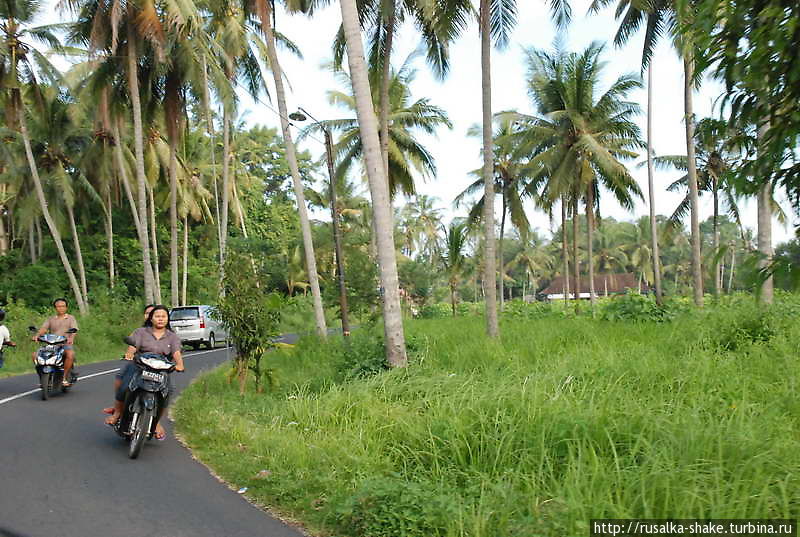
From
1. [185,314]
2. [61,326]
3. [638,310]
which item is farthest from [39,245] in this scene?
[638,310]

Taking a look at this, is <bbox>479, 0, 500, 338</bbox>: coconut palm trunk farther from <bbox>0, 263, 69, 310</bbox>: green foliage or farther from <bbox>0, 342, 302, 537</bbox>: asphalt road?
<bbox>0, 263, 69, 310</bbox>: green foliage

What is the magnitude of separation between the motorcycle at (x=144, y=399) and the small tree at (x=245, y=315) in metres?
2.72

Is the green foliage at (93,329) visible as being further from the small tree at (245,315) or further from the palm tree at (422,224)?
the palm tree at (422,224)

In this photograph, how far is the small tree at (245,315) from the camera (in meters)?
9.55

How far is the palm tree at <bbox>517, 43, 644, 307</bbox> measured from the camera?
24719 mm

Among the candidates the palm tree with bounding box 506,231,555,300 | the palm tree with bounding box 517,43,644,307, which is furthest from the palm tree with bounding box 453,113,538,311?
the palm tree with bounding box 506,231,555,300

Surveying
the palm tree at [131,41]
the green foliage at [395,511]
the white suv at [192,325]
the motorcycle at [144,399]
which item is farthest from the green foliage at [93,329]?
the green foliage at [395,511]

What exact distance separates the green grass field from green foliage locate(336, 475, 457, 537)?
1 centimetres

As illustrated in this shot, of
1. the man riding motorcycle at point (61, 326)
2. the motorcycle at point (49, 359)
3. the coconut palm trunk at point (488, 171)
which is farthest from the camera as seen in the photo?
the coconut palm trunk at point (488, 171)

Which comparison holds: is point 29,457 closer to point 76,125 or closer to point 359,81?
point 359,81

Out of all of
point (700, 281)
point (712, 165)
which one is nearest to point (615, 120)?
point (712, 165)

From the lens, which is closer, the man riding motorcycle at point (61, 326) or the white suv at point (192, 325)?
the man riding motorcycle at point (61, 326)

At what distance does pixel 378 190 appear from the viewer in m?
9.05

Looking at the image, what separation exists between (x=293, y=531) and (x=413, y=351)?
5705 millimetres
